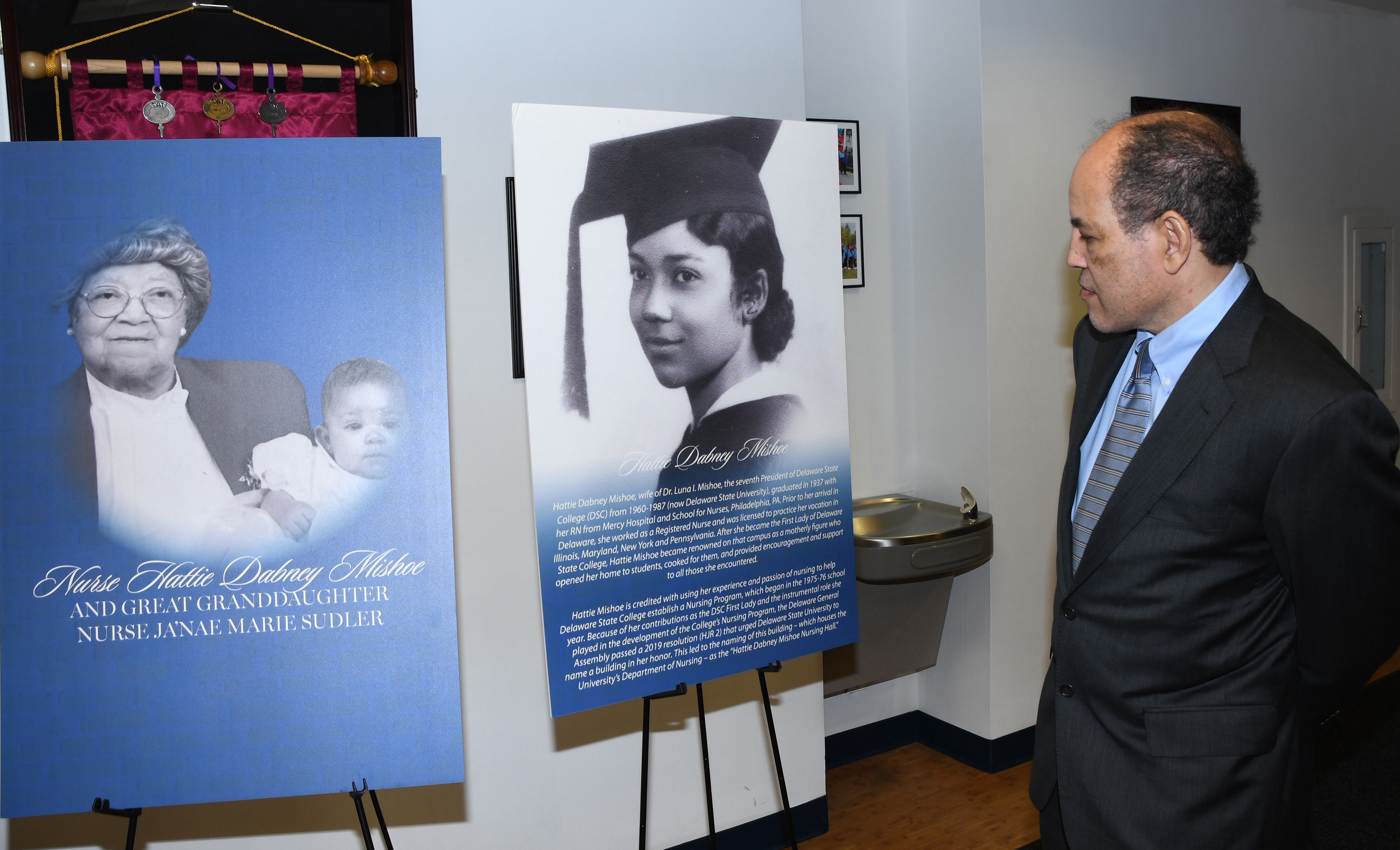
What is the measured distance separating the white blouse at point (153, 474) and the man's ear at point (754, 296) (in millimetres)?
1079

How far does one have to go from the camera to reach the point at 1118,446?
1.57 m

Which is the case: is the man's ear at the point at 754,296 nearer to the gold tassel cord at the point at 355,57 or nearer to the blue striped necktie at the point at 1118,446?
the blue striped necktie at the point at 1118,446

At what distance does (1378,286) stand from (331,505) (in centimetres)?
483

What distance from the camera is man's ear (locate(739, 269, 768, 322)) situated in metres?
2.00

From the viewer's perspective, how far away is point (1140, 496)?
1.44 m

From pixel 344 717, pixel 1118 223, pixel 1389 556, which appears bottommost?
pixel 344 717

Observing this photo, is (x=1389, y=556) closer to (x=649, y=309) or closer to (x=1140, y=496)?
(x=1140, y=496)

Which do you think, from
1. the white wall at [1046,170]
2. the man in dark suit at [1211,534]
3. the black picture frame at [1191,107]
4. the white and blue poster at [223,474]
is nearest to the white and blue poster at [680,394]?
the white and blue poster at [223,474]

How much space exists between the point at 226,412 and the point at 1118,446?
1563 millimetres

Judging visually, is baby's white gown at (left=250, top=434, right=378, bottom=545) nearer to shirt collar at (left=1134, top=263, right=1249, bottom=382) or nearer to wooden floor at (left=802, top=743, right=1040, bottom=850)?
shirt collar at (left=1134, top=263, right=1249, bottom=382)

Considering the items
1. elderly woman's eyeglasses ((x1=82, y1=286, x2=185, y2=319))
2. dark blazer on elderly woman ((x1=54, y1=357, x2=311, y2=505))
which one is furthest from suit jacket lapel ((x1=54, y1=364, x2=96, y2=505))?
elderly woman's eyeglasses ((x1=82, y1=286, x2=185, y2=319))

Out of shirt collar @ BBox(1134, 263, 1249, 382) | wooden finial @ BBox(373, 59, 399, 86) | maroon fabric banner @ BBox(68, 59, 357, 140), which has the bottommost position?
shirt collar @ BBox(1134, 263, 1249, 382)

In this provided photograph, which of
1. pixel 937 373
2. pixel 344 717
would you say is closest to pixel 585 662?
pixel 344 717

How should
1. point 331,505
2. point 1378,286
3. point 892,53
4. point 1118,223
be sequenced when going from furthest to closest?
point 1378,286 → point 892,53 → point 331,505 → point 1118,223
